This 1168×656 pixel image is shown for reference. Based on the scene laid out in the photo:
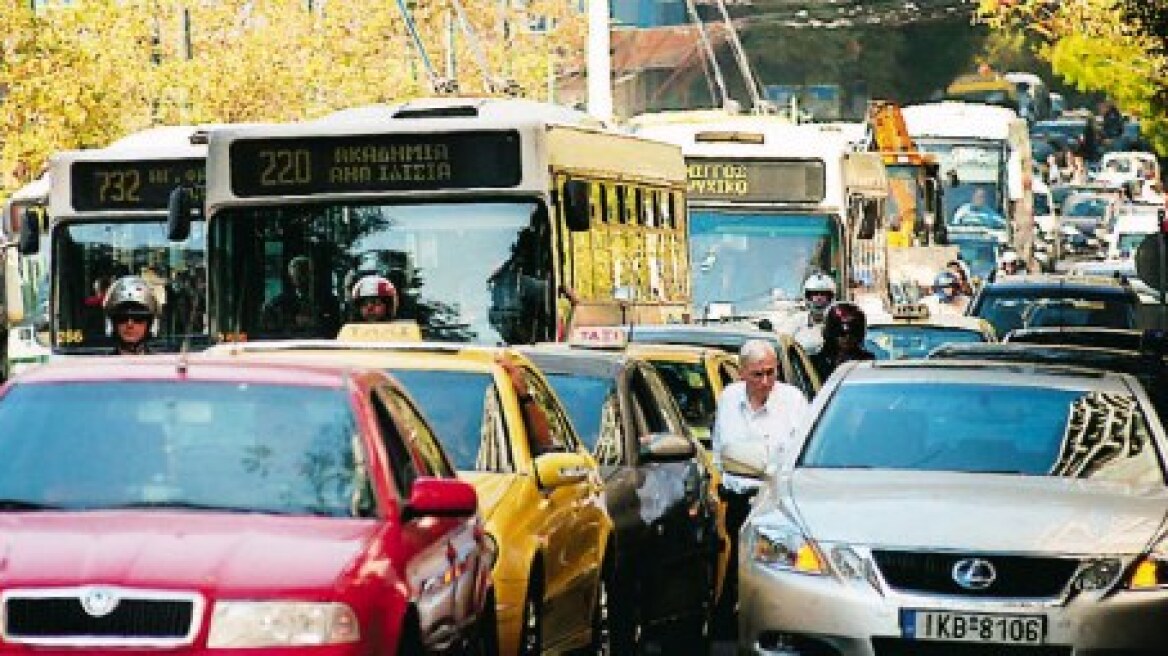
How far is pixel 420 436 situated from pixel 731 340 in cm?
1036

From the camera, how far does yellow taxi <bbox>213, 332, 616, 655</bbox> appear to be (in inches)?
504

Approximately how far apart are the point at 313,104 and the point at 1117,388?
137ft

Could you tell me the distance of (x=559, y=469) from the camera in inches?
518

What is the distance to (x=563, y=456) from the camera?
1338cm

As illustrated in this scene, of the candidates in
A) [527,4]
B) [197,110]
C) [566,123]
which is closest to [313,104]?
[197,110]

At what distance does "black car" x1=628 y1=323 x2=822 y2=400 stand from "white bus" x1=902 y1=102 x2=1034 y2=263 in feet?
154

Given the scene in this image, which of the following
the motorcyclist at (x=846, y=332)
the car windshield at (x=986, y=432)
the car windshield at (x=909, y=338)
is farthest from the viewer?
the car windshield at (x=909, y=338)

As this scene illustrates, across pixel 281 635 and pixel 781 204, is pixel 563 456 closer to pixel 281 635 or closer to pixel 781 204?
pixel 281 635

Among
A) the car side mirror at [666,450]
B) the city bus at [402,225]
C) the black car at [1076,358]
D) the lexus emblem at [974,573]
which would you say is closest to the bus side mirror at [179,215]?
the city bus at [402,225]

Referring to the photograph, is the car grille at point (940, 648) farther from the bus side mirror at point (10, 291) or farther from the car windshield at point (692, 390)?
the bus side mirror at point (10, 291)

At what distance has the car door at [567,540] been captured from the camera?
43.7ft

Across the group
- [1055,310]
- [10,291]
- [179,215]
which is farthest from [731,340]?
[1055,310]

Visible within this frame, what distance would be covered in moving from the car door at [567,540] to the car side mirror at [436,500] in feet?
7.89

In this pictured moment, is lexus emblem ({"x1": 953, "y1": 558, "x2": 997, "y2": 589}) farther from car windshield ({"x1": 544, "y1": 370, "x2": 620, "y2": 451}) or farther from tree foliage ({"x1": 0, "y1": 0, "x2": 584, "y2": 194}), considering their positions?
tree foliage ({"x1": 0, "y1": 0, "x2": 584, "y2": 194})
